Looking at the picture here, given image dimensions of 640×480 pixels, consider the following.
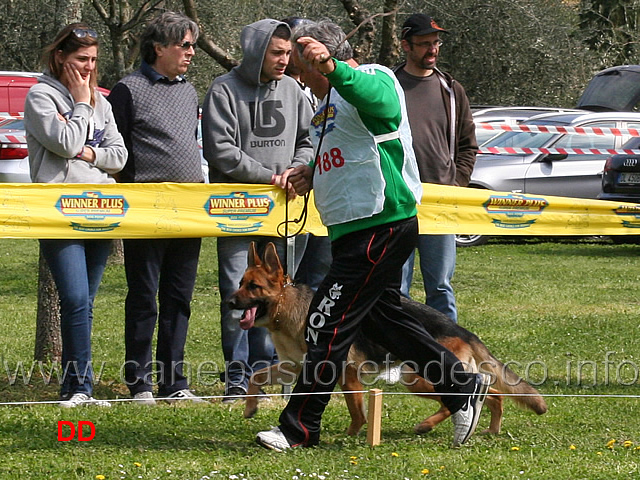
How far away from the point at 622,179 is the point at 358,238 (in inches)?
400

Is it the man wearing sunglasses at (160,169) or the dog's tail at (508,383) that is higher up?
the man wearing sunglasses at (160,169)

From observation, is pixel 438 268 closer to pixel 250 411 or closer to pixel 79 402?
pixel 250 411

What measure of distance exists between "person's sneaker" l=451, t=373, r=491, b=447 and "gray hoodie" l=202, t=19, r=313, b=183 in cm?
188

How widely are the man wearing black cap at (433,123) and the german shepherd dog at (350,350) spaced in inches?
44.8

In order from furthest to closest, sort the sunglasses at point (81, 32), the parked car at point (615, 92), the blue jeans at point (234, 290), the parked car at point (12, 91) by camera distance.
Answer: the parked car at point (615, 92) → the parked car at point (12, 91) → the blue jeans at point (234, 290) → the sunglasses at point (81, 32)

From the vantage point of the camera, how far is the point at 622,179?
1394cm

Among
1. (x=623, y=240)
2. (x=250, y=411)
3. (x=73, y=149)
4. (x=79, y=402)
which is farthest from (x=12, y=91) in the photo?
(x=250, y=411)

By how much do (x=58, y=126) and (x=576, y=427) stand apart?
318 cm

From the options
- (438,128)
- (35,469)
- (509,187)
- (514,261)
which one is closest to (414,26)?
(438,128)

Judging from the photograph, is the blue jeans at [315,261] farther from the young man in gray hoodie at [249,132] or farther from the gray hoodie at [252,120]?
the gray hoodie at [252,120]

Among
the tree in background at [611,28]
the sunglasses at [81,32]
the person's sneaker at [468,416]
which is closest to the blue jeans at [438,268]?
the person's sneaker at [468,416]

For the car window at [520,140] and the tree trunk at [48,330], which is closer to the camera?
the tree trunk at [48,330]

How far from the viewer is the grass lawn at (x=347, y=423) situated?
177 inches

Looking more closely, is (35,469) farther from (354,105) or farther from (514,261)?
(514,261)
